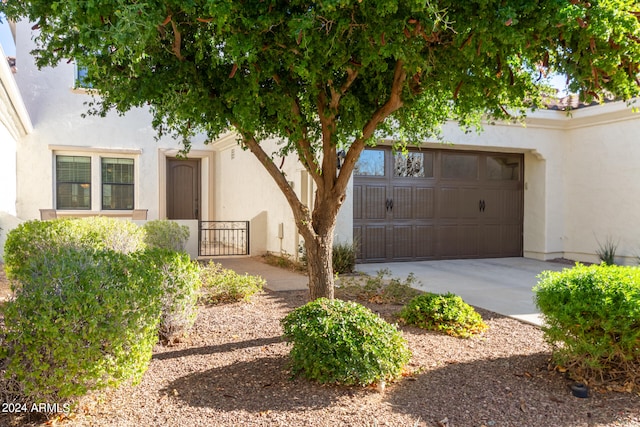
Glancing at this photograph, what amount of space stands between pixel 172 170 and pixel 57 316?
12445 mm

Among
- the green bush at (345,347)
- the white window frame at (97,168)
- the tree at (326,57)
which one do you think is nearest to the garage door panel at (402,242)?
the tree at (326,57)

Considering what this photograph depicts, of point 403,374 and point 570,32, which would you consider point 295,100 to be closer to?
point 570,32

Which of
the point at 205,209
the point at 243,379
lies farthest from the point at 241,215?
the point at 243,379

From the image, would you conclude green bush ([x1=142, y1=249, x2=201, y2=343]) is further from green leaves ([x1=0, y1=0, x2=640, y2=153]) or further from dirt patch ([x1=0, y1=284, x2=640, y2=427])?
green leaves ([x1=0, y1=0, x2=640, y2=153])

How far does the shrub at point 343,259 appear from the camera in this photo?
8961 millimetres

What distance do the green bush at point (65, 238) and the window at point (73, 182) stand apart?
7478mm

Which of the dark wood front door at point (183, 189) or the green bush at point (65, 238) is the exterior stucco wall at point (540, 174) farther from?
the dark wood front door at point (183, 189)

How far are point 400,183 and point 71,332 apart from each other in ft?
29.1

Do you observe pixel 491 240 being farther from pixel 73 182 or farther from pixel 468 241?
pixel 73 182

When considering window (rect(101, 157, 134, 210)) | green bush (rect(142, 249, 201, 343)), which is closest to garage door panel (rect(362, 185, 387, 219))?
green bush (rect(142, 249, 201, 343))

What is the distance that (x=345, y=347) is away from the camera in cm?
343

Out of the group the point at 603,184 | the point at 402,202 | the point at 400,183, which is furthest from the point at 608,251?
the point at 400,183

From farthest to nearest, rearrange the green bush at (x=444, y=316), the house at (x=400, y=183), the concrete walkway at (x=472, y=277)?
the house at (x=400, y=183)
the concrete walkway at (x=472, y=277)
the green bush at (x=444, y=316)

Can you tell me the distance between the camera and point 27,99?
12.6 meters
